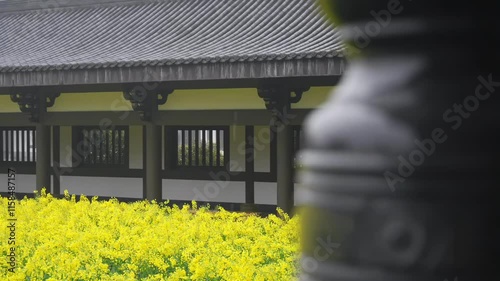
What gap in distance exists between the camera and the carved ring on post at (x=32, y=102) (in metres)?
13.8

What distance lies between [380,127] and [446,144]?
7cm

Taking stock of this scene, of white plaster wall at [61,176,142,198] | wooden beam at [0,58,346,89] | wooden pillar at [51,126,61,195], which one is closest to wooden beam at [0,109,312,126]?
wooden beam at [0,58,346,89]

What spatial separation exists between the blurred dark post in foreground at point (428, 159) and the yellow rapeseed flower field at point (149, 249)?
3689mm

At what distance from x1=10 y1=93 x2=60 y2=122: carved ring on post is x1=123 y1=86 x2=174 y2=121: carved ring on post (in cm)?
194

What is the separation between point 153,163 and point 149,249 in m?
6.62

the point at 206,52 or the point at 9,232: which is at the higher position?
the point at 206,52

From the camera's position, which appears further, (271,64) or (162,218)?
(271,64)

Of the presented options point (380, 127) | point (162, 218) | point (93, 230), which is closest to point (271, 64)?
point (162, 218)

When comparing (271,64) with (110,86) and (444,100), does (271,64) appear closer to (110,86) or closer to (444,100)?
(110,86)

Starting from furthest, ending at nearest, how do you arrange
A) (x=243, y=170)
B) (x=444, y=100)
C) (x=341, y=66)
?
(x=243, y=170) → (x=341, y=66) → (x=444, y=100)

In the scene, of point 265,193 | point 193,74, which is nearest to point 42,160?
point 265,193

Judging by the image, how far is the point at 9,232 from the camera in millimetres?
7598

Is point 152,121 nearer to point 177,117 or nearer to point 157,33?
point 177,117

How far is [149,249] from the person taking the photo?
614 centimetres
